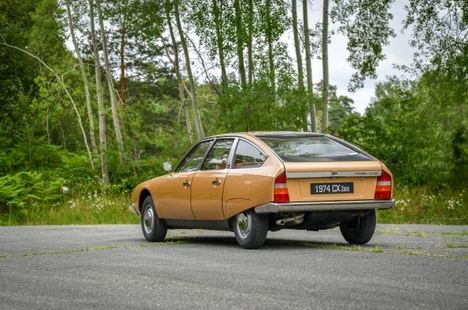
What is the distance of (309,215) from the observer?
10.1 metres

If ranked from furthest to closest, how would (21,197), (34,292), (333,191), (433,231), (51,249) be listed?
(21,197), (433,231), (51,249), (333,191), (34,292)

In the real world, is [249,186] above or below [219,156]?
below

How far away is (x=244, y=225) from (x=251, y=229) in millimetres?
259

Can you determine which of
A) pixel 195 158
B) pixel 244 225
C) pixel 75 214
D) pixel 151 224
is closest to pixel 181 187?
pixel 195 158

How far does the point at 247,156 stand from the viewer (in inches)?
422

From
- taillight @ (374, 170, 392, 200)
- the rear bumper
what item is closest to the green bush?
the rear bumper

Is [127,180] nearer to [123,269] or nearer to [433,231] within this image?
[433,231]

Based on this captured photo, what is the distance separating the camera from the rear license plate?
997 centimetres

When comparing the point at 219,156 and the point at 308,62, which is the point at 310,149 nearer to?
the point at 219,156

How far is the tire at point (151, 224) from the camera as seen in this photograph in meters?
12.3

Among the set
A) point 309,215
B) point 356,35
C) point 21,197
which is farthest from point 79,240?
point 356,35

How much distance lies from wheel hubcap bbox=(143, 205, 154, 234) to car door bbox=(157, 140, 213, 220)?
34 centimetres

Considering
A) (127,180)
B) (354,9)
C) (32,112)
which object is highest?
(354,9)

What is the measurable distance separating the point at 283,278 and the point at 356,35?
2274 centimetres
